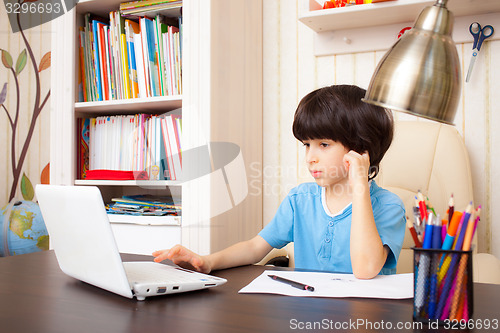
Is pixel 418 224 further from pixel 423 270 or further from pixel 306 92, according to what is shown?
pixel 306 92

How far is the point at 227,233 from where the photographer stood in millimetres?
1816

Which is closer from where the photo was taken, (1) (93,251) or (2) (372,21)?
(1) (93,251)

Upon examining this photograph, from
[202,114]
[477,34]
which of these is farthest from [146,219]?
[477,34]

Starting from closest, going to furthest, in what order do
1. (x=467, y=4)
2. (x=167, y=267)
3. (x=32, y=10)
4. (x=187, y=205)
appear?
(x=167, y=267) < (x=467, y=4) < (x=187, y=205) < (x=32, y=10)

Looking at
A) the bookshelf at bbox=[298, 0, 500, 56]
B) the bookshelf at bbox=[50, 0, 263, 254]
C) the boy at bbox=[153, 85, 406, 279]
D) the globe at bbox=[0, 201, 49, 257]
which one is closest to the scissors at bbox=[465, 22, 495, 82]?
the bookshelf at bbox=[298, 0, 500, 56]

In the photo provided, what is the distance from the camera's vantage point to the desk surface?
59 cm

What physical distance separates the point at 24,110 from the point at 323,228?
2263mm

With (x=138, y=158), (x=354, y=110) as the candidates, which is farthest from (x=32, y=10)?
(x=354, y=110)

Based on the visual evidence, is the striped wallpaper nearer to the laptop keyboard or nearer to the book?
the book

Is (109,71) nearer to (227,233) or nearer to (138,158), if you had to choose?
(138,158)

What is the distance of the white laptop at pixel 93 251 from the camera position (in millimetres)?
693

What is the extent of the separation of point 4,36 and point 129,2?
1279mm

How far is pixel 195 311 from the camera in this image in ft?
2.15

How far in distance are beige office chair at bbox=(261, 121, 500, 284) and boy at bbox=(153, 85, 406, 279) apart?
0.31m
